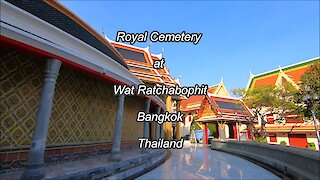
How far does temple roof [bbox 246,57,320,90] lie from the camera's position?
23156 millimetres

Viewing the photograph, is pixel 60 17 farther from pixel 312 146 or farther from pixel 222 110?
pixel 312 146

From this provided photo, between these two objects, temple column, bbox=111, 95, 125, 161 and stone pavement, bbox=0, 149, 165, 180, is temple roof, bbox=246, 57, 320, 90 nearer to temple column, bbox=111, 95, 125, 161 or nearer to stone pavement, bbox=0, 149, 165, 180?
temple column, bbox=111, 95, 125, 161

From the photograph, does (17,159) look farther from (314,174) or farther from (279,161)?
(279,161)

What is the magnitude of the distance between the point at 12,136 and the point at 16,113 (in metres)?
0.54

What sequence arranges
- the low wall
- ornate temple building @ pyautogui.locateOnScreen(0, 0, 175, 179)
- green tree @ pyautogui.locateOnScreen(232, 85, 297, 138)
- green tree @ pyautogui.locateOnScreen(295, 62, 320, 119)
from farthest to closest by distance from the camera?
green tree @ pyautogui.locateOnScreen(232, 85, 297, 138)
green tree @ pyautogui.locateOnScreen(295, 62, 320, 119)
the low wall
ornate temple building @ pyautogui.locateOnScreen(0, 0, 175, 179)

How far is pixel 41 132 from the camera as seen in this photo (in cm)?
379

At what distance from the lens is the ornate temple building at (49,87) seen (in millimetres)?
3707

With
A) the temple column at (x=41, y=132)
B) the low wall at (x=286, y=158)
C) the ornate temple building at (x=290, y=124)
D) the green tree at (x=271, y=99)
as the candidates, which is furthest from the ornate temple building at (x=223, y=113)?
the temple column at (x=41, y=132)

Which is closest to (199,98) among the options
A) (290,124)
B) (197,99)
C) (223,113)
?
(197,99)

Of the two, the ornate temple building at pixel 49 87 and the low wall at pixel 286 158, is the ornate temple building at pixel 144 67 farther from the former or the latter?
the ornate temple building at pixel 49 87

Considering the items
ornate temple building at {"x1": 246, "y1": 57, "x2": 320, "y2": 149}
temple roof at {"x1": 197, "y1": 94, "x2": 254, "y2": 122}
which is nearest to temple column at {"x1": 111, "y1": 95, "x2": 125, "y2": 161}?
temple roof at {"x1": 197, "y1": 94, "x2": 254, "y2": 122}

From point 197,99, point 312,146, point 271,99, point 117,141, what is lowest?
point 312,146

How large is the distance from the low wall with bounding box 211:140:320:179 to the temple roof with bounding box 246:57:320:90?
1585cm

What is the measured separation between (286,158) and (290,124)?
18.8 metres
